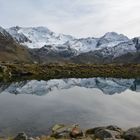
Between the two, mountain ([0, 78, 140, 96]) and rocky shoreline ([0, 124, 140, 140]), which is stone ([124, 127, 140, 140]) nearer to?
rocky shoreline ([0, 124, 140, 140])

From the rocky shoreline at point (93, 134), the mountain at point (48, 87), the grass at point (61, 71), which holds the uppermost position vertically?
the grass at point (61, 71)

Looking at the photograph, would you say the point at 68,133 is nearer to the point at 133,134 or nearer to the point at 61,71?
the point at 133,134

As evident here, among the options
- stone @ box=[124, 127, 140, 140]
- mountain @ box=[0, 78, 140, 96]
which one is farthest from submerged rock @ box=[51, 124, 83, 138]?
mountain @ box=[0, 78, 140, 96]

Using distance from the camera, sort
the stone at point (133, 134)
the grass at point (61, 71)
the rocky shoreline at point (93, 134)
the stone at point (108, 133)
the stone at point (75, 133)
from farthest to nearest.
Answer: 1. the grass at point (61, 71)
2. the stone at point (75, 133)
3. the stone at point (108, 133)
4. the rocky shoreline at point (93, 134)
5. the stone at point (133, 134)

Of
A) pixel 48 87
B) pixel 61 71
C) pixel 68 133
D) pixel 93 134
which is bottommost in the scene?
pixel 93 134

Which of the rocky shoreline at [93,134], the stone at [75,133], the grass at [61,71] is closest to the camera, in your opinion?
the rocky shoreline at [93,134]

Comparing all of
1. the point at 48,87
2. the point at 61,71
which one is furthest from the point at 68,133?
the point at 61,71

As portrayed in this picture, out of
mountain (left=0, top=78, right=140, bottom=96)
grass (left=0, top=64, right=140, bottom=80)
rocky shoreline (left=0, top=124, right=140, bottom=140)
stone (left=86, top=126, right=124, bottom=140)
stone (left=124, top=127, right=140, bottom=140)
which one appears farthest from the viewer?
grass (left=0, top=64, right=140, bottom=80)

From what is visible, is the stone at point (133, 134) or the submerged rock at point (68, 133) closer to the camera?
the stone at point (133, 134)

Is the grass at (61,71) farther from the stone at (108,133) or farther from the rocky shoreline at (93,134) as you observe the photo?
the stone at (108,133)

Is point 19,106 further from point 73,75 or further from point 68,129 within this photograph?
point 73,75

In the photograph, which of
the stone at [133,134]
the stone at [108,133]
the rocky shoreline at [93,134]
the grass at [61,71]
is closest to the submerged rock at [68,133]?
the rocky shoreline at [93,134]

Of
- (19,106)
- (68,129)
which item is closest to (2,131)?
(68,129)

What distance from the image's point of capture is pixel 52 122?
1711 inches
